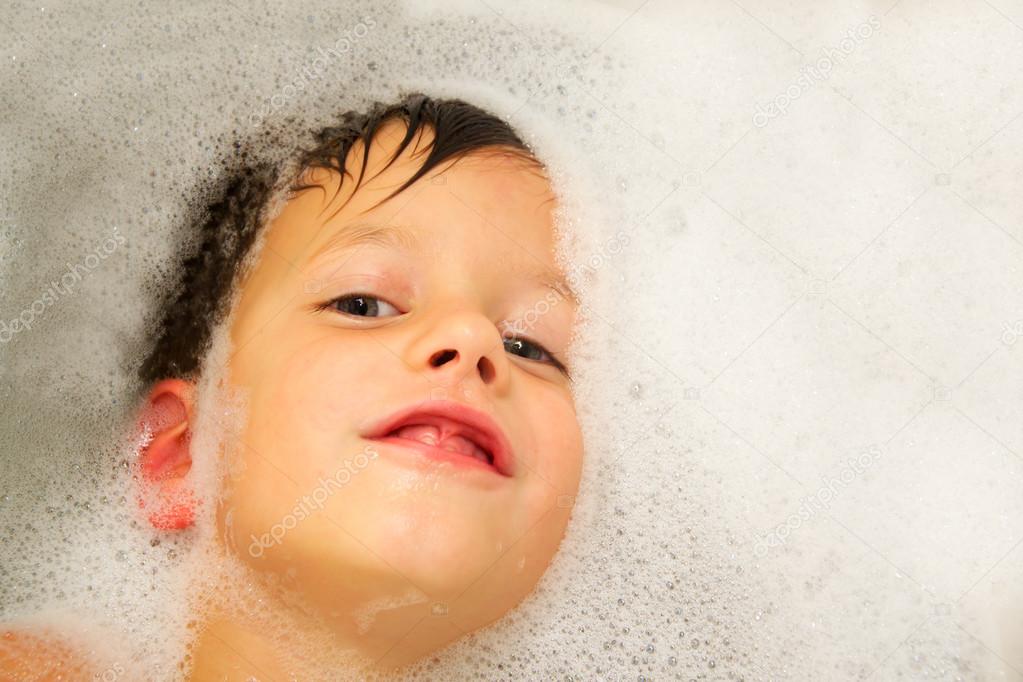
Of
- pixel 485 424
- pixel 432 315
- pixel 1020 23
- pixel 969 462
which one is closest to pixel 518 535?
pixel 485 424

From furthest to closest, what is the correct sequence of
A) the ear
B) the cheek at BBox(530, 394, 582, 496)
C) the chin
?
the ear < the cheek at BBox(530, 394, 582, 496) < the chin

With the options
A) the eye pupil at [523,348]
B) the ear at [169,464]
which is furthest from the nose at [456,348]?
the ear at [169,464]

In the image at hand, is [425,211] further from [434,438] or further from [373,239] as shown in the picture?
[434,438]

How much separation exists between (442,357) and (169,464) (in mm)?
374

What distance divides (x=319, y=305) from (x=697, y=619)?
1.78 ft

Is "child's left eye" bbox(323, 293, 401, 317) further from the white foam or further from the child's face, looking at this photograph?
the white foam

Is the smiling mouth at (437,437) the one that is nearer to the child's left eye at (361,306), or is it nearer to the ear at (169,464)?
the child's left eye at (361,306)

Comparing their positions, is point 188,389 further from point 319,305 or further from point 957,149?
point 957,149

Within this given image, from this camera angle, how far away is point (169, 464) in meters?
1.04

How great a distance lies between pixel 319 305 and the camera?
0.94m

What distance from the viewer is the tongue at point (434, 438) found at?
85 centimetres

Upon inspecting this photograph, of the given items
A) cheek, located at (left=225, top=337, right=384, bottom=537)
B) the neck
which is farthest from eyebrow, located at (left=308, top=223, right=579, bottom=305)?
the neck

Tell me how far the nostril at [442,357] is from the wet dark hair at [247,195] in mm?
222

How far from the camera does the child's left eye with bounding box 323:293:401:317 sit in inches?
36.7
